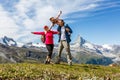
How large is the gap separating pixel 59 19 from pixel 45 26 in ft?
4.97

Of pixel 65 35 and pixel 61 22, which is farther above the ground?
pixel 61 22

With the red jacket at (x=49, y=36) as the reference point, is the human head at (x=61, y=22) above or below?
above

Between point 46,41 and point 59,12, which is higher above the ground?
point 59,12

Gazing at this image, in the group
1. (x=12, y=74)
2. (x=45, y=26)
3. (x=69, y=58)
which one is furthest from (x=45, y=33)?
(x=12, y=74)

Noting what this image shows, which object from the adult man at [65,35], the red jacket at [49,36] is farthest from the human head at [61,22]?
the red jacket at [49,36]

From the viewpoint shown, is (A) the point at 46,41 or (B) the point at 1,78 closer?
(B) the point at 1,78

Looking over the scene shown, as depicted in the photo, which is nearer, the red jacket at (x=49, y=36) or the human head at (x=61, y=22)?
the human head at (x=61, y=22)

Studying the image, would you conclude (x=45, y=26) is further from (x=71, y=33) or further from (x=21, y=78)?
(x=21, y=78)

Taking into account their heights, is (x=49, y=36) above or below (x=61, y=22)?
below

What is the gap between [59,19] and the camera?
98.8ft

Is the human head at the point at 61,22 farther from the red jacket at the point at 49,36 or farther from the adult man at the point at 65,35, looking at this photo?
the red jacket at the point at 49,36

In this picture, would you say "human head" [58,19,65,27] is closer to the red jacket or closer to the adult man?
the adult man

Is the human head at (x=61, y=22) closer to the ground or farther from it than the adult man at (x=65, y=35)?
farther from it

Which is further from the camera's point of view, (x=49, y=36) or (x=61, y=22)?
(x=49, y=36)
